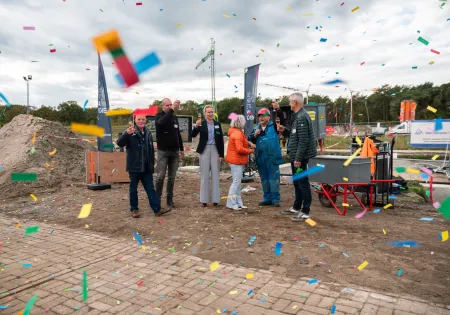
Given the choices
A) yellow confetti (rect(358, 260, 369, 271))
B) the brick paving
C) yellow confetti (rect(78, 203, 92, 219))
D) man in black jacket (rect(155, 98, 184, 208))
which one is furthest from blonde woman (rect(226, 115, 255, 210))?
yellow confetti (rect(358, 260, 369, 271))

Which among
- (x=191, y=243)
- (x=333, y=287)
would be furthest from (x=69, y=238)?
(x=333, y=287)

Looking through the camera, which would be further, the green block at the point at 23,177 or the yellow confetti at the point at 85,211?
the green block at the point at 23,177

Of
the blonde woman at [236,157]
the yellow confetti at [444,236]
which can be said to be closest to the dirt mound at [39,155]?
the blonde woman at [236,157]

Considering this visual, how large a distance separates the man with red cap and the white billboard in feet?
50.4

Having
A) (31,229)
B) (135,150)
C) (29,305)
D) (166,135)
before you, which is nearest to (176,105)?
(166,135)

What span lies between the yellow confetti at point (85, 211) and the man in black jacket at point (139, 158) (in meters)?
Answer: 0.92

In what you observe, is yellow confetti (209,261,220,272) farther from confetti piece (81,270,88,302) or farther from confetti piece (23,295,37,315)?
confetti piece (23,295,37,315)

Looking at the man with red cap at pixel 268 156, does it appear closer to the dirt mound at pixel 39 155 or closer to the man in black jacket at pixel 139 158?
the man in black jacket at pixel 139 158

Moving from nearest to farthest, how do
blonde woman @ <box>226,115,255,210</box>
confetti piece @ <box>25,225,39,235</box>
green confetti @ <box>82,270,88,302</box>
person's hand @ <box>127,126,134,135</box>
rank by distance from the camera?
green confetti @ <box>82,270,88,302</box> → confetti piece @ <box>25,225,39,235</box> → person's hand @ <box>127,126,134,135</box> → blonde woman @ <box>226,115,255,210</box>

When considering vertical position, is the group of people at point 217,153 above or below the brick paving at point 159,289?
above

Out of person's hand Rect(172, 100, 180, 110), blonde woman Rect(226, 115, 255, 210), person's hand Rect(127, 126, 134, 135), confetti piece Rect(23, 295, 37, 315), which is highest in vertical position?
person's hand Rect(172, 100, 180, 110)

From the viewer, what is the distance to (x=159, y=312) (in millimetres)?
2939

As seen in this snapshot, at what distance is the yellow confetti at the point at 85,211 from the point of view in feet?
21.0

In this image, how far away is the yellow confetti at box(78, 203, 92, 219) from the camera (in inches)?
253
